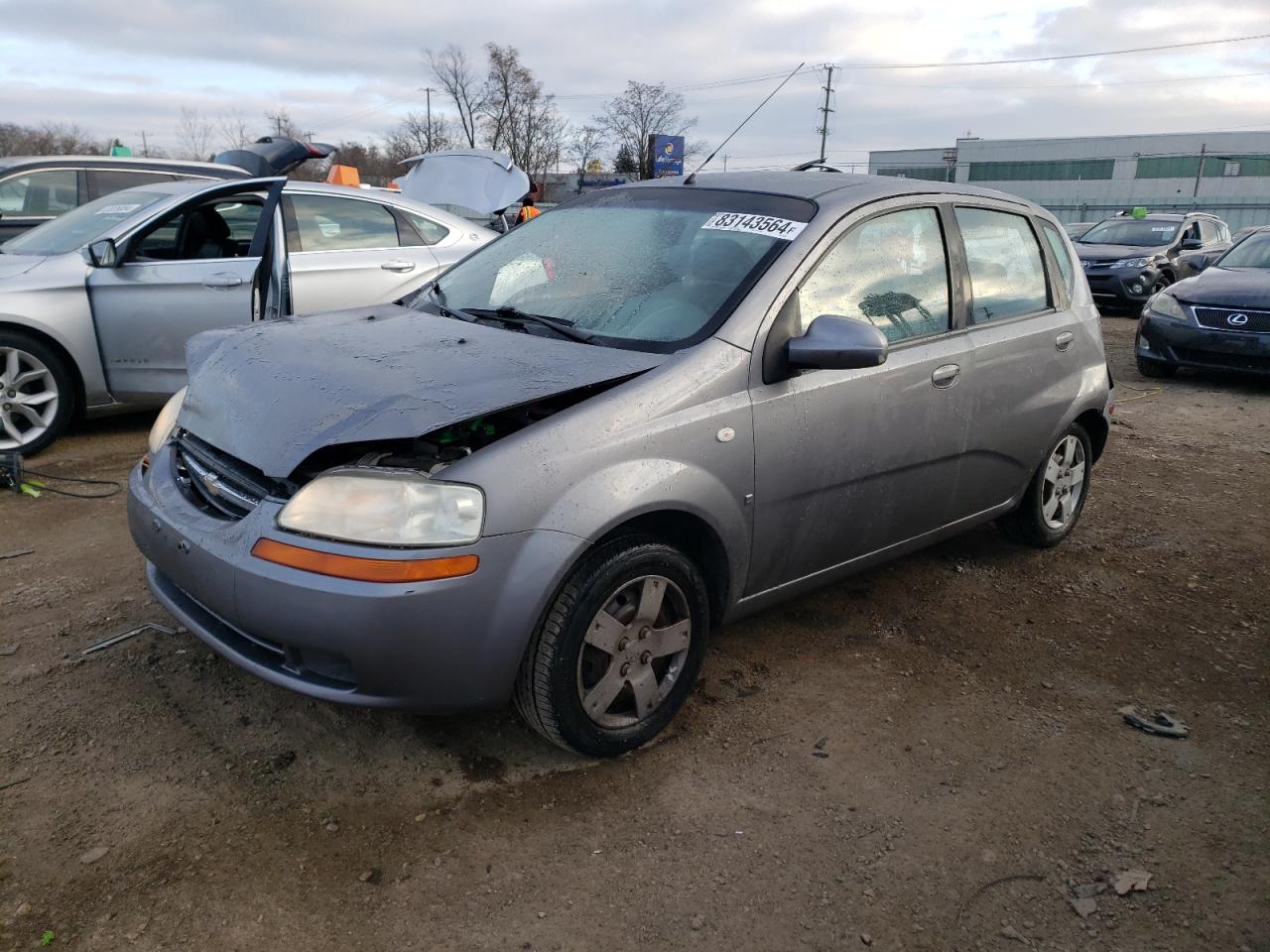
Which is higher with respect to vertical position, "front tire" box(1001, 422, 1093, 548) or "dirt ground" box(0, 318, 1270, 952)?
"front tire" box(1001, 422, 1093, 548)

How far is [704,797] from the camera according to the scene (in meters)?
2.58

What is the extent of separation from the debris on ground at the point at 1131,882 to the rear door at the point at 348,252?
5.14 metres

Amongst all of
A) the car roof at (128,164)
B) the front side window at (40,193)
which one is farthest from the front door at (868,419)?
the front side window at (40,193)

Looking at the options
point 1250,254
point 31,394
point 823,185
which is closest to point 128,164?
point 31,394

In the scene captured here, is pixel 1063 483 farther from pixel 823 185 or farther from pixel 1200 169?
pixel 1200 169

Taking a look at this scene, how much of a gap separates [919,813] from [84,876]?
212cm

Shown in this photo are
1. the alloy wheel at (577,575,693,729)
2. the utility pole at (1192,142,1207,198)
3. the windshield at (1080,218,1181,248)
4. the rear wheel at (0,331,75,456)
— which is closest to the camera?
the alloy wheel at (577,575,693,729)

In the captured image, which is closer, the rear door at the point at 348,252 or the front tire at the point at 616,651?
the front tire at the point at 616,651

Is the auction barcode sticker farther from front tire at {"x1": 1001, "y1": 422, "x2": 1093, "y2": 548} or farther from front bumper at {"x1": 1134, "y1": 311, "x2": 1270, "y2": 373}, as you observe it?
front bumper at {"x1": 1134, "y1": 311, "x2": 1270, "y2": 373}

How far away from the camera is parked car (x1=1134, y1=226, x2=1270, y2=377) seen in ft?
26.7

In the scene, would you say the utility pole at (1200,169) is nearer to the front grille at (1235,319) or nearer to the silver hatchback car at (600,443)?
the front grille at (1235,319)

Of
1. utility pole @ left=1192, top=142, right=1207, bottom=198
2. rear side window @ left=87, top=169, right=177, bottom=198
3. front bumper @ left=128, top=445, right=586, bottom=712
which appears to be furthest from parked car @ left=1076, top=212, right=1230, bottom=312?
utility pole @ left=1192, top=142, right=1207, bottom=198

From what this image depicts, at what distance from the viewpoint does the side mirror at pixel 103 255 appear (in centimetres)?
533

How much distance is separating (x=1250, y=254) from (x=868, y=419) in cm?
842
